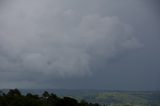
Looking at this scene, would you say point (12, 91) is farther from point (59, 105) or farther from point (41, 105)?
point (41, 105)

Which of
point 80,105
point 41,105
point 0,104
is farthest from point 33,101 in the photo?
point 80,105

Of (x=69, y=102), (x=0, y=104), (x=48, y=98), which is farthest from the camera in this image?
(x=48, y=98)

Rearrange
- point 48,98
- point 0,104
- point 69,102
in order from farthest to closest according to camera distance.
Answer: point 48,98 → point 69,102 → point 0,104

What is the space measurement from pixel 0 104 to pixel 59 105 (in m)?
22.4

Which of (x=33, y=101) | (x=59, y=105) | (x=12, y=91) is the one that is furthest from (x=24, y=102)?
(x=12, y=91)

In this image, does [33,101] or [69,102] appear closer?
[33,101]

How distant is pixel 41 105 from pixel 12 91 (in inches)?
1032

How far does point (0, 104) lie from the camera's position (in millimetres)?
93125

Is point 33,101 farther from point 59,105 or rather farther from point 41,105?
point 59,105

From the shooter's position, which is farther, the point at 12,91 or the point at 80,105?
the point at 12,91

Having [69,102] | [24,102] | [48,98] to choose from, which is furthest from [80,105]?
[24,102]

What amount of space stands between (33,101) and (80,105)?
1724 cm

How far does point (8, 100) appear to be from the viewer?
98062 millimetres

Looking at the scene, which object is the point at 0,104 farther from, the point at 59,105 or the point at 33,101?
the point at 59,105
